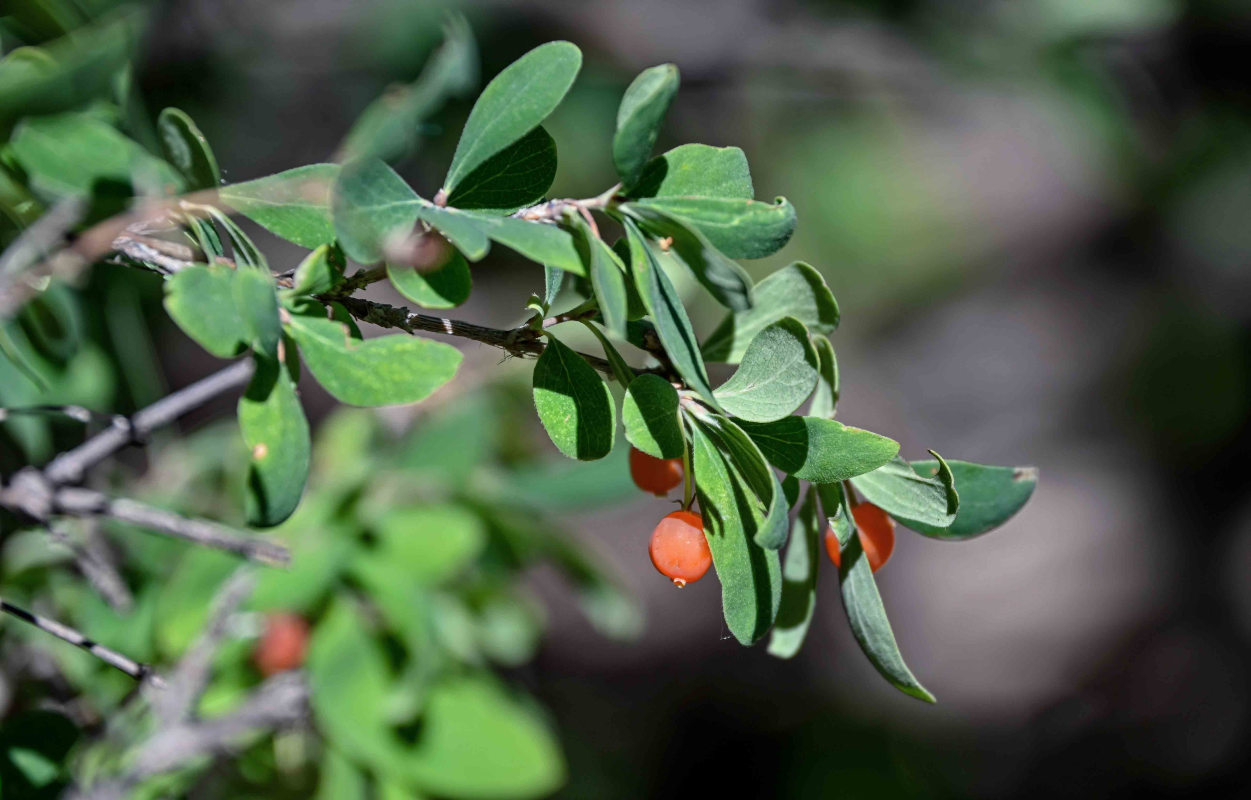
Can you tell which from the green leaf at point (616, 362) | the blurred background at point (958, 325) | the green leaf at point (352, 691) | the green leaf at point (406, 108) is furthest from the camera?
the blurred background at point (958, 325)

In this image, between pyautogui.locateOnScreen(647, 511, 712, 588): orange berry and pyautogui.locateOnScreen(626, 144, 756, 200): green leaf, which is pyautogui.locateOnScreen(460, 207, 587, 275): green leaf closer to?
pyautogui.locateOnScreen(626, 144, 756, 200): green leaf

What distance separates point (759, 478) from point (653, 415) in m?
0.06

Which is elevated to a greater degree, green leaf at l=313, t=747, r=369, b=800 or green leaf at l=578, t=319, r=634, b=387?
green leaf at l=578, t=319, r=634, b=387

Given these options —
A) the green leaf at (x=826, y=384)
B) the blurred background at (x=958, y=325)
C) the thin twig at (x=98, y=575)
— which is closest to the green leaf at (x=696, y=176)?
the green leaf at (x=826, y=384)

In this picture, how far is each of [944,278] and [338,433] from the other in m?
3.04

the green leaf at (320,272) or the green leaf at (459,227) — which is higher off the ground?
the green leaf at (459,227)

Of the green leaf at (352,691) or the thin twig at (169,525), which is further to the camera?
the green leaf at (352,691)

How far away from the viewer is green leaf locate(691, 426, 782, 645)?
1.47 feet

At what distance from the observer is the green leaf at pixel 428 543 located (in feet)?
3.11

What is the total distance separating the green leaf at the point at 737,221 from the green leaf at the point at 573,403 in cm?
8

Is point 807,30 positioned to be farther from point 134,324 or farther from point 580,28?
point 134,324

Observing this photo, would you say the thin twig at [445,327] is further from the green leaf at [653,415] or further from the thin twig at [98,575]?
the thin twig at [98,575]

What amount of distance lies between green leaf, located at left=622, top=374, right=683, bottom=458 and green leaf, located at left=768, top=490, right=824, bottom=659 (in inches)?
4.5

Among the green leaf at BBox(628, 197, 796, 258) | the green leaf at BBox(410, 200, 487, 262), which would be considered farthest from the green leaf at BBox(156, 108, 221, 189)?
the green leaf at BBox(628, 197, 796, 258)
